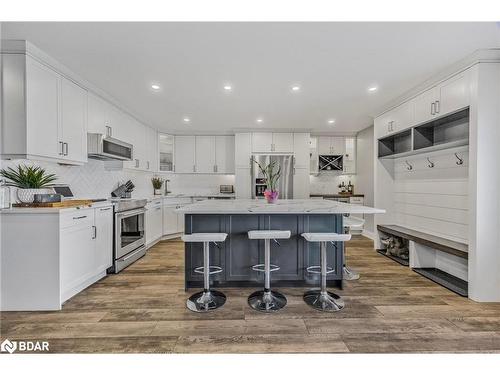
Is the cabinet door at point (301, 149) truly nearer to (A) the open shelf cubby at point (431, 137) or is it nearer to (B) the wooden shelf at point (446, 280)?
(A) the open shelf cubby at point (431, 137)

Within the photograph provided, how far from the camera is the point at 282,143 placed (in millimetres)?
5535

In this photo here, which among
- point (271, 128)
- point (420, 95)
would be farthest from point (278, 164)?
point (420, 95)

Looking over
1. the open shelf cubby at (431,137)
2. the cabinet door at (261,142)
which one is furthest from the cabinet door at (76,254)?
the open shelf cubby at (431,137)

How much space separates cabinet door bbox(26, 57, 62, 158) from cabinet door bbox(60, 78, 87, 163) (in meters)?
0.10

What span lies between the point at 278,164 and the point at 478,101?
11.4 feet

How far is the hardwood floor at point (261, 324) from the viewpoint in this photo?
1796mm

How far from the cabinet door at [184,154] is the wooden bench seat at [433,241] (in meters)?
4.38

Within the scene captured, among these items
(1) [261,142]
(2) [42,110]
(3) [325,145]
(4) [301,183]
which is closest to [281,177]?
(4) [301,183]

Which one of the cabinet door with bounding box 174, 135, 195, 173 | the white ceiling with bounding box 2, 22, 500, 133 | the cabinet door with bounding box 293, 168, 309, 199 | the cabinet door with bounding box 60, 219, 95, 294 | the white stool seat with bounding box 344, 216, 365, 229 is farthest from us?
the cabinet door with bounding box 174, 135, 195, 173

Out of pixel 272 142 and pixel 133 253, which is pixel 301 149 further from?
pixel 133 253

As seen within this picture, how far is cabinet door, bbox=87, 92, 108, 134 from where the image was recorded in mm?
3182

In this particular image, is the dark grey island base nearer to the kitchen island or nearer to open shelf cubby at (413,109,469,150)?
the kitchen island

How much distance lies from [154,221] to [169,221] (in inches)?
21.7

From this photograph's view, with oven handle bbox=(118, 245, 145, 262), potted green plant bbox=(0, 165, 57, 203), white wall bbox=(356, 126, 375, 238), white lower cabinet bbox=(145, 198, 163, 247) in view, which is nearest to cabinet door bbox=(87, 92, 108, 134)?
potted green plant bbox=(0, 165, 57, 203)
